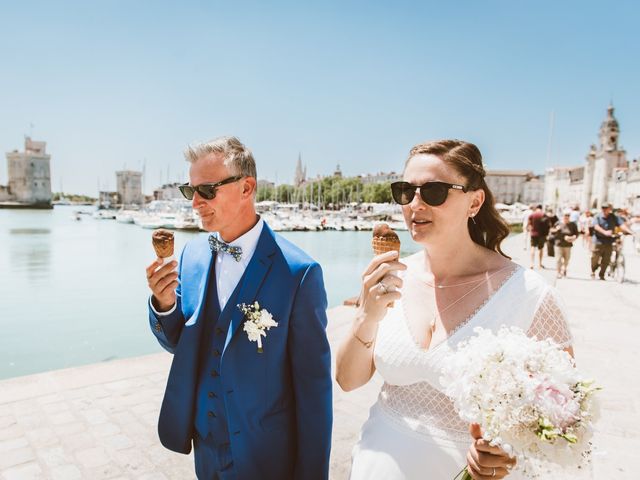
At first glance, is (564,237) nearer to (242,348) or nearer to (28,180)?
(242,348)

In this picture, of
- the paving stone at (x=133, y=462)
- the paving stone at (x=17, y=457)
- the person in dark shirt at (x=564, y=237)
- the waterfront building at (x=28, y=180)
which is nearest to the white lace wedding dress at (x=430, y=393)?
the paving stone at (x=133, y=462)

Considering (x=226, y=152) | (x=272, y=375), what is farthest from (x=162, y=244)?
(x=272, y=375)

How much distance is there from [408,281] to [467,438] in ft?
2.61

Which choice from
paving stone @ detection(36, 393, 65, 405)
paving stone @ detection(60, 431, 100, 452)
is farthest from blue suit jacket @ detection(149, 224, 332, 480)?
paving stone @ detection(36, 393, 65, 405)

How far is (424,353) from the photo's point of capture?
1.92 metres

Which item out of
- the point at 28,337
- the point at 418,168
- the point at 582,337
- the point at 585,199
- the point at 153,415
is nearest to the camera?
the point at 418,168

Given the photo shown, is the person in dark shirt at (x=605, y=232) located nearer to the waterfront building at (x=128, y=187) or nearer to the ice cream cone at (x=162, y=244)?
the ice cream cone at (x=162, y=244)

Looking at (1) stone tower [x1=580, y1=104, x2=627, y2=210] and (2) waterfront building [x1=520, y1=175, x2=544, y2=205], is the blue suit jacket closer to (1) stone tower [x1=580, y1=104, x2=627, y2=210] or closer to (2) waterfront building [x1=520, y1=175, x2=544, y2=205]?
(1) stone tower [x1=580, y1=104, x2=627, y2=210]

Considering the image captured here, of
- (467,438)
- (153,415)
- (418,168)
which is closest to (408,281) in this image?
(418,168)

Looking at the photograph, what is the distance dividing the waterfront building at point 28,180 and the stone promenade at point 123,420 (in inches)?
6021

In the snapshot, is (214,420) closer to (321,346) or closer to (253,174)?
(321,346)

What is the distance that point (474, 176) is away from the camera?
2.06m

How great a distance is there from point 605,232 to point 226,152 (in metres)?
14.3

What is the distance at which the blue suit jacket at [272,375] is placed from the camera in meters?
2.07
